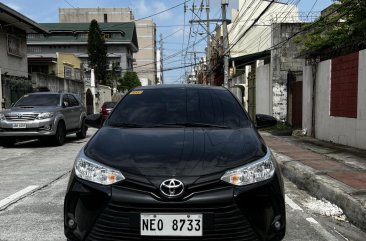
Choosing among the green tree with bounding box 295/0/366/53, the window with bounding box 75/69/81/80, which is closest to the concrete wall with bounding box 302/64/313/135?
the green tree with bounding box 295/0/366/53

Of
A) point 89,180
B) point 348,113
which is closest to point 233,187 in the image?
point 89,180

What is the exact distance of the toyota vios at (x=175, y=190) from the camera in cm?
322

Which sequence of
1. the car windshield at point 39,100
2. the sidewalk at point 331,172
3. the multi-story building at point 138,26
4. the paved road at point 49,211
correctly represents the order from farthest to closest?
the multi-story building at point 138,26 → the car windshield at point 39,100 → the sidewalk at point 331,172 → the paved road at point 49,211

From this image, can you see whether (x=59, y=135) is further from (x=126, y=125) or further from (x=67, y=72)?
(x=67, y=72)

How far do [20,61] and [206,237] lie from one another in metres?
23.0

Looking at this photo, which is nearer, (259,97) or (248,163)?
(248,163)

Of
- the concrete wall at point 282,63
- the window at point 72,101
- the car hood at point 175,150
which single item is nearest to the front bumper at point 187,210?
the car hood at point 175,150

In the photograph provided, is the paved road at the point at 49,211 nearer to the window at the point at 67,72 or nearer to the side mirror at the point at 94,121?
the side mirror at the point at 94,121

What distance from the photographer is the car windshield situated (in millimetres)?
13977

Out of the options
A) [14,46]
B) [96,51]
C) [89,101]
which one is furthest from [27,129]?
[96,51]

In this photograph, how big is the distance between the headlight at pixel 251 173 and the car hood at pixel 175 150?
0.06m

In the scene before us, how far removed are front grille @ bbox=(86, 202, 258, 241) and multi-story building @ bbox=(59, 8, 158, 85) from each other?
9360cm

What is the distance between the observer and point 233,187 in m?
3.30

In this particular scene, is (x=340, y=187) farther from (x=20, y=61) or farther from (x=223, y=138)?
(x=20, y=61)
